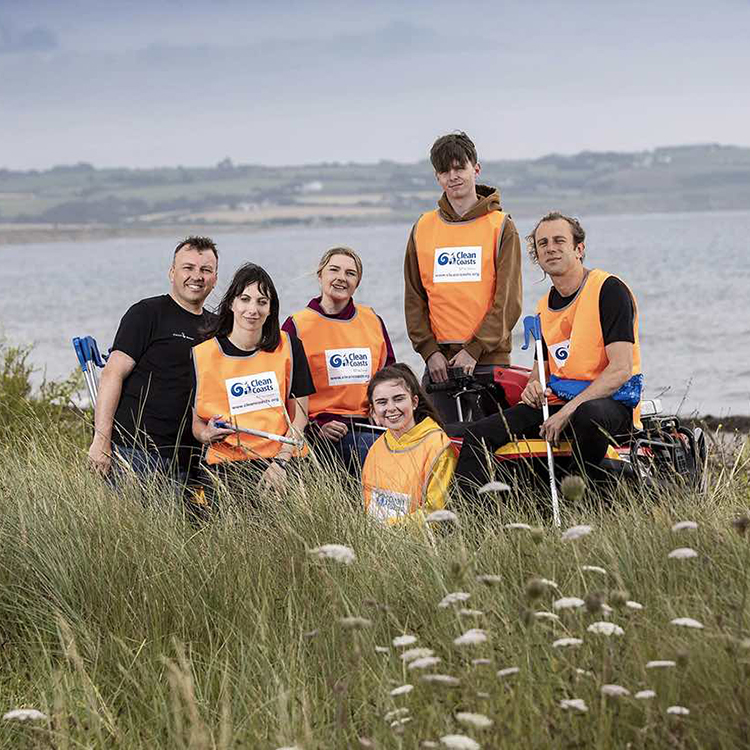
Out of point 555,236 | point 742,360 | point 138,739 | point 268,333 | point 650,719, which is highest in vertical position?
point 555,236

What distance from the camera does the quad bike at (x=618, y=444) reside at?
20.2 feet

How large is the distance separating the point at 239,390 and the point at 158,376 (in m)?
0.58

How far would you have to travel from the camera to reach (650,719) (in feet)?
10.1

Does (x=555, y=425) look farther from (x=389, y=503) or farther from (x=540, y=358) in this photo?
(x=389, y=503)

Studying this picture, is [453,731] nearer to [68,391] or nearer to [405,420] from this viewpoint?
[405,420]

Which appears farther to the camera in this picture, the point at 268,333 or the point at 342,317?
the point at 342,317

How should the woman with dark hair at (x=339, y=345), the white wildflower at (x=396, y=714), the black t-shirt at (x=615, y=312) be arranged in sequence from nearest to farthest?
the white wildflower at (x=396, y=714)
the black t-shirt at (x=615, y=312)
the woman with dark hair at (x=339, y=345)

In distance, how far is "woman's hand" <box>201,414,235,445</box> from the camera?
6.49 m

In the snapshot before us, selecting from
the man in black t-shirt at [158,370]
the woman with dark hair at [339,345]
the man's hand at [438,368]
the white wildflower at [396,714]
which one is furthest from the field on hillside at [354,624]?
the man's hand at [438,368]

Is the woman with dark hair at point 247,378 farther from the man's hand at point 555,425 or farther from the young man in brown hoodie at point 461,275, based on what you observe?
the man's hand at point 555,425

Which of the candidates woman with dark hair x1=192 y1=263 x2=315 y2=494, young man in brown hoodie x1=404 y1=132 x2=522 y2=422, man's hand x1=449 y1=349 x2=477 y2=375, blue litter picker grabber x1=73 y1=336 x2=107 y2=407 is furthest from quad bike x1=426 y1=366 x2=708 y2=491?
blue litter picker grabber x1=73 y1=336 x2=107 y2=407

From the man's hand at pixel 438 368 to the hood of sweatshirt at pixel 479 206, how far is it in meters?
0.80

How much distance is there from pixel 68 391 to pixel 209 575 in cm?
612

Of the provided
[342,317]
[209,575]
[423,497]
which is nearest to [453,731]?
[209,575]
